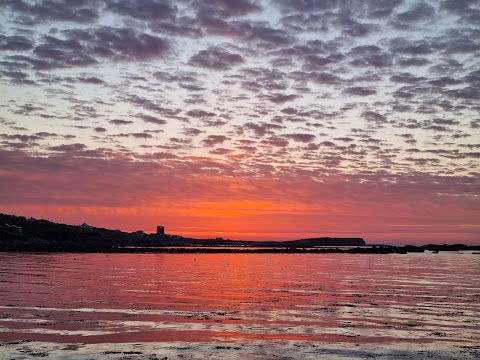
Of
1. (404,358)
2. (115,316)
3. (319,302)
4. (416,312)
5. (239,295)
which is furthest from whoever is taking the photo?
(239,295)

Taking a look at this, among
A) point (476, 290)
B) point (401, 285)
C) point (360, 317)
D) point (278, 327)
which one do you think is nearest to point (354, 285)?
point (401, 285)

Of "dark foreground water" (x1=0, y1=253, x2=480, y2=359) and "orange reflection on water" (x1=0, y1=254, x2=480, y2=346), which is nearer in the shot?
"dark foreground water" (x1=0, y1=253, x2=480, y2=359)

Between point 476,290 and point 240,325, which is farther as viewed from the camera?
point 476,290

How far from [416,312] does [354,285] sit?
53.9 feet

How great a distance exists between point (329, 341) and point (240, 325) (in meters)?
5.30

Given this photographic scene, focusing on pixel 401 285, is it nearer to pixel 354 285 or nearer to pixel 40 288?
pixel 354 285

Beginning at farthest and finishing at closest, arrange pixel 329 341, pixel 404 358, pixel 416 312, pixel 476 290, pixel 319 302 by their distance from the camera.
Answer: pixel 476 290 → pixel 319 302 → pixel 416 312 → pixel 329 341 → pixel 404 358

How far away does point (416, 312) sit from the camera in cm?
2900

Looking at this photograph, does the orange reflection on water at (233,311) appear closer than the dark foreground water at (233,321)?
No

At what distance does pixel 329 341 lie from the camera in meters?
20.7

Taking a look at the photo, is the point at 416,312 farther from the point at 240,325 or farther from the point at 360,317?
the point at 240,325

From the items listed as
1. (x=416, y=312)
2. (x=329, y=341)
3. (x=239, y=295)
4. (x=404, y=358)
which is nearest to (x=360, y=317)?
(x=416, y=312)

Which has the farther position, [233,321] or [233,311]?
[233,311]

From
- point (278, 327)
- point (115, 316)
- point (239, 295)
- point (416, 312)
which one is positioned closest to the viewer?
point (278, 327)
